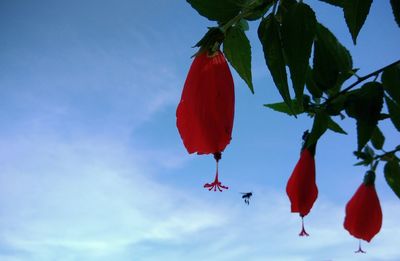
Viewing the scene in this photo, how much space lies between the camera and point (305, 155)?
3.00ft

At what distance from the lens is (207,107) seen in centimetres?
46

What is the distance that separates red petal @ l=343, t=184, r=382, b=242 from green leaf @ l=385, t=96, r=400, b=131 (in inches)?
13.8

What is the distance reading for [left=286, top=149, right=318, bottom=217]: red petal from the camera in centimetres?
82

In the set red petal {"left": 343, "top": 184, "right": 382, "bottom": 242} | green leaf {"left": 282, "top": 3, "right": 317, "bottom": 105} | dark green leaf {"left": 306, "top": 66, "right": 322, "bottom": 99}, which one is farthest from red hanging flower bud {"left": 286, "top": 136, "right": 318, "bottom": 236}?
green leaf {"left": 282, "top": 3, "right": 317, "bottom": 105}

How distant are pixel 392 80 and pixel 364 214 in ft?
1.52

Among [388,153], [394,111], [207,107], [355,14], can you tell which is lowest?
[207,107]

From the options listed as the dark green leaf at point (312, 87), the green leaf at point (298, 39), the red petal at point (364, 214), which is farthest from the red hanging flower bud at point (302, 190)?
the green leaf at point (298, 39)

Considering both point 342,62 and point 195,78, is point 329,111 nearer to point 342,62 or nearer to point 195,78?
point 342,62

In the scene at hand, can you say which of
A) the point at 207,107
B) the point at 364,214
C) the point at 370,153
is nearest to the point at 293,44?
the point at 207,107

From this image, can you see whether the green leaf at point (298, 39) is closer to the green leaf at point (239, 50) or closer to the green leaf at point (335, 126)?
the green leaf at point (239, 50)

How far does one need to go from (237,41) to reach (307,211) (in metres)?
0.40

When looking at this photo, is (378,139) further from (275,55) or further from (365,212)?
(275,55)

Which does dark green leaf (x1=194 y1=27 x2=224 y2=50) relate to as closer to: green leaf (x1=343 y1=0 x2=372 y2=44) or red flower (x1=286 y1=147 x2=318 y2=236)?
green leaf (x1=343 y1=0 x2=372 y2=44)

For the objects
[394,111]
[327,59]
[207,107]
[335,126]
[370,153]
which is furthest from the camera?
[370,153]
